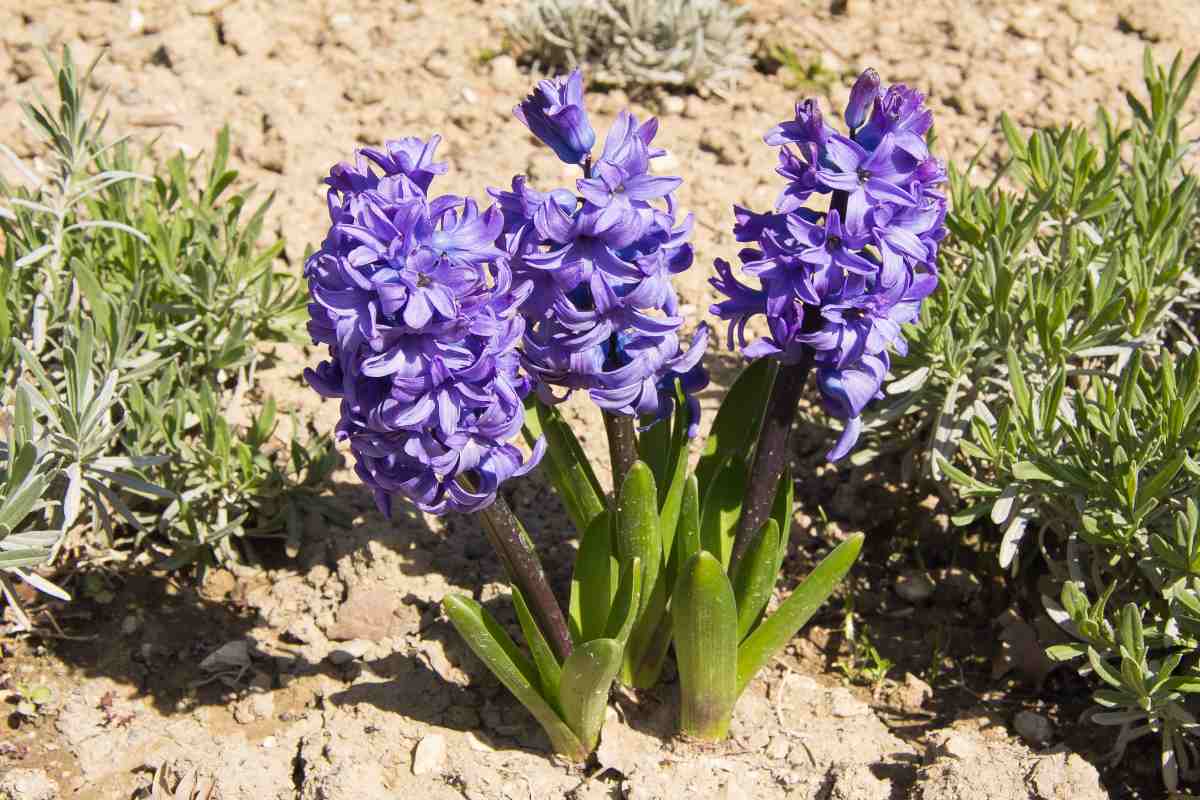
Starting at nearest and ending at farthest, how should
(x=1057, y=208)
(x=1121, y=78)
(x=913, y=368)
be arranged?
(x=913, y=368)
(x=1057, y=208)
(x=1121, y=78)

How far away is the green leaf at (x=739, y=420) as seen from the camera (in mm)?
2992

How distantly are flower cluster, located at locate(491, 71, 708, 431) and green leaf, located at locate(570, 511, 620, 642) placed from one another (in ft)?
1.28

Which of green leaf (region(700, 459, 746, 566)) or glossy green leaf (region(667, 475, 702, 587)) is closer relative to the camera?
glossy green leaf (region(667, 475, 702, 587))

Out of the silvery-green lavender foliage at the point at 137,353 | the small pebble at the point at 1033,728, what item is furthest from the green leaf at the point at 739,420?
the silvery-green lavender foliage at the point at 137,353

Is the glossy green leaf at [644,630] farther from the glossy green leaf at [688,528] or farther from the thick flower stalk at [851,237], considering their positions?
the thick flower stalk at [851,237]

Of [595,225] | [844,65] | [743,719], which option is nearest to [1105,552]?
[743,719]

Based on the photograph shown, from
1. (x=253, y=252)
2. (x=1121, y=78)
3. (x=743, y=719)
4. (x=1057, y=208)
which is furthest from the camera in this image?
(x=1121, y=78)

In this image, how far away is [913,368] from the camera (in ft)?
11.2

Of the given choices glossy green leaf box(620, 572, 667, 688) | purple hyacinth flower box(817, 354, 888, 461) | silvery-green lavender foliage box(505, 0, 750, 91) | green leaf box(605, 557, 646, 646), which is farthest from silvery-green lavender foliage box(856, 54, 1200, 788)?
silvery-green lavender foliage box(505, 0, 750, 91)

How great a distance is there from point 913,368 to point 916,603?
705 millimetres

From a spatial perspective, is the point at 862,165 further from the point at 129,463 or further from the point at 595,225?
the point at 129,463

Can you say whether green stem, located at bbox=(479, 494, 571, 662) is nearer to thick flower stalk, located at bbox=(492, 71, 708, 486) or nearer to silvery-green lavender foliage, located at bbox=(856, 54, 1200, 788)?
thick flower stalk, located at bbox=(492, 71, 708, 486)

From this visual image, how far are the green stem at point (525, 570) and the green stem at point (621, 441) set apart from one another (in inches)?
9.7

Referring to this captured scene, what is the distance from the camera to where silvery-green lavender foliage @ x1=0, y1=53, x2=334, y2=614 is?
3.18 m
